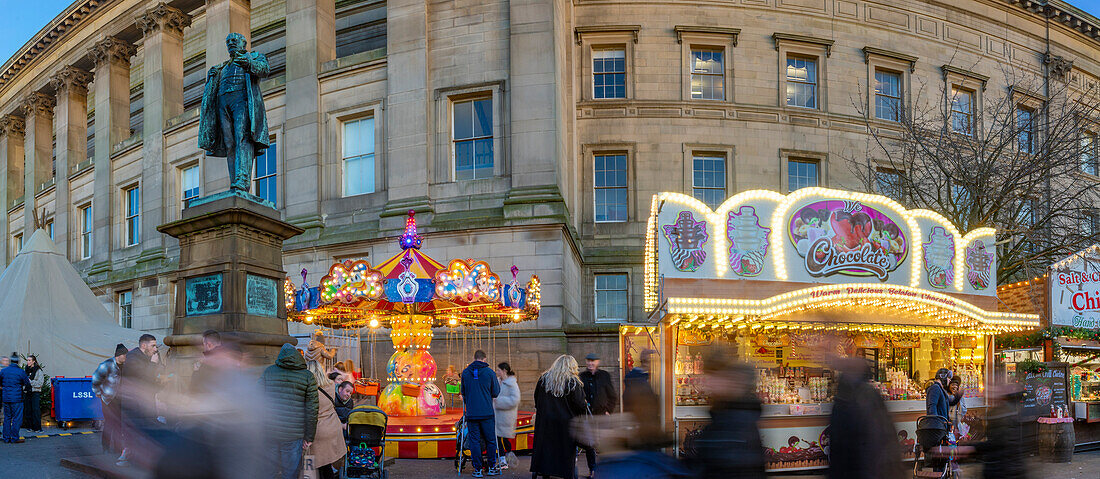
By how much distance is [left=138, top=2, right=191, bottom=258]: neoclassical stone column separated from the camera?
29203 millimetres

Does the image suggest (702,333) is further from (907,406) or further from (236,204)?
(236,204)

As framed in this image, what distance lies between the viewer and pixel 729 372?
6.04 metres

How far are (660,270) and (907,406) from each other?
5479 mm

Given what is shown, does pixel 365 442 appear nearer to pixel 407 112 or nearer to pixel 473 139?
pixel 473 139

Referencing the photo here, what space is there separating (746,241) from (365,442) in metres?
6.56

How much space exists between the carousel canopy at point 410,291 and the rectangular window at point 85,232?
75.9 feet

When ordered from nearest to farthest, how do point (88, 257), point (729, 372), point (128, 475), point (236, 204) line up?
point (729, 372)
point (128, 475)
point (236, 204)
point (88, 257)

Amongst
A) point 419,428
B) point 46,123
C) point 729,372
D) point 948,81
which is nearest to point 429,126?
point 419,428

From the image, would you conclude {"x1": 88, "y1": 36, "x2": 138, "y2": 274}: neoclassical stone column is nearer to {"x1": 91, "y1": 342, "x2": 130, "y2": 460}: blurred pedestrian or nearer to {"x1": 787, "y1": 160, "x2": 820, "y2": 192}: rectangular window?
{"x1": 91, "y1": 342, "x2": 130, "y2": 460}: blurred pedestrian

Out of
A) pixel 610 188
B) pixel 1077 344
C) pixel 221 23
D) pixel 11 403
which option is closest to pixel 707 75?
pixel 610 188

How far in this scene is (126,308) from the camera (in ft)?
101

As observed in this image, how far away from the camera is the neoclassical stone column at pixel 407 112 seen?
2170 centimetres

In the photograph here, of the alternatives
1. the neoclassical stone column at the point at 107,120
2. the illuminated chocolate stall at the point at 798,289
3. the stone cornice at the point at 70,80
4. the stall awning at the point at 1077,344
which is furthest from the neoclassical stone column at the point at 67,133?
the stall awning at the point at 1077,344

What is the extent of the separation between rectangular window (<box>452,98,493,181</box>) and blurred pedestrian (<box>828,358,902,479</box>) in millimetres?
15893
